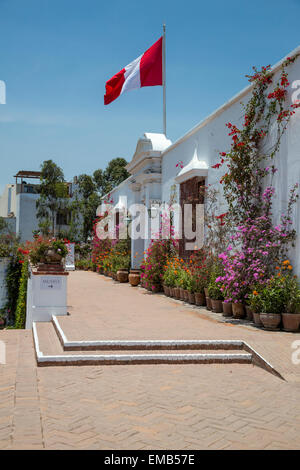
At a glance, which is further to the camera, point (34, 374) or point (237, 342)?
point (237, 342)

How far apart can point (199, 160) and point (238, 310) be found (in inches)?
176

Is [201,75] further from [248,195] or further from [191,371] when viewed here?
[191,371]

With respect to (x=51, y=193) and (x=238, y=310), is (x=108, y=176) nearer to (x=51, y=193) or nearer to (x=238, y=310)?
(x=51, y=193)

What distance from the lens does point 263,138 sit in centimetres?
814

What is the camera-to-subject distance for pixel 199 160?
11.0 metres

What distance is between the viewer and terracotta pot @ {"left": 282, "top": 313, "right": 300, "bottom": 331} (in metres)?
6.63

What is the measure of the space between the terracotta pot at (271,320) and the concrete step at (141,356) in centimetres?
123

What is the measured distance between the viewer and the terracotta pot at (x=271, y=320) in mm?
6738

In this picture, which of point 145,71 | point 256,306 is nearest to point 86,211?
point 145,71

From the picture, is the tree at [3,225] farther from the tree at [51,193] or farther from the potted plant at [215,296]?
the potted plant at [215,296]

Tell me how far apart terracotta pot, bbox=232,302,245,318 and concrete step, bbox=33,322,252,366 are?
2102 millimetres

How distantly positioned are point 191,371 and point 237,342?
998mm

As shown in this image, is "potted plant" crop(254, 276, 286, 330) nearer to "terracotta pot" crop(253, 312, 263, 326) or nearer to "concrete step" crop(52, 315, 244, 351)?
"terracotta pot" crop(253, 312, 263, 326)

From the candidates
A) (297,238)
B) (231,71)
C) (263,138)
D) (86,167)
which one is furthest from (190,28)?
(86,167)
